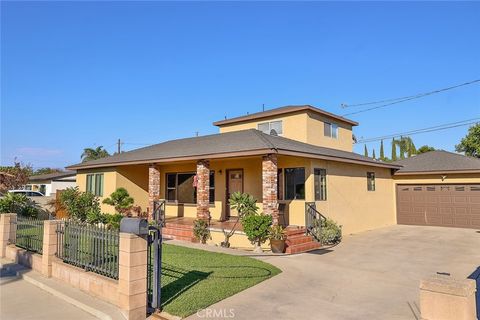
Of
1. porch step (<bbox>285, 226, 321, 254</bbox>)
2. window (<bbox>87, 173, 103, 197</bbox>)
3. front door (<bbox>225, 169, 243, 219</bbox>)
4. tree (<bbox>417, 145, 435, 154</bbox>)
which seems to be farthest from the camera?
tree (<bbox>417, 145, 435, 154</bbox>)

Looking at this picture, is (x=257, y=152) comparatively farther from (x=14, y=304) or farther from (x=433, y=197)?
(x=433, y=197)

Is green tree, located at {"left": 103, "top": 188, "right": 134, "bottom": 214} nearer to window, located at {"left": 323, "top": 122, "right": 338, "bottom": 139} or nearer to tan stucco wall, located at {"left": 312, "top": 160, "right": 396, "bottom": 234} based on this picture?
tan stucco wall, located at {"left": 312, "top": 160, "right": 396, "bottom": 234}

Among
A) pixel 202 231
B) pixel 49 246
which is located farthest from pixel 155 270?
pixel 202 231

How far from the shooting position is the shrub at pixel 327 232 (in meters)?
12.2

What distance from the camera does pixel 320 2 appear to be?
1309cm

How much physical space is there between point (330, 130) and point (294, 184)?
6331 mm

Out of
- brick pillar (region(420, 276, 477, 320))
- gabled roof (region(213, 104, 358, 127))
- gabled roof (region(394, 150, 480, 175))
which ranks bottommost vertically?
brick pillar (region(420, 276, 477, 320))

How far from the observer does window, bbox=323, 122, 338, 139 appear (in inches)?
720

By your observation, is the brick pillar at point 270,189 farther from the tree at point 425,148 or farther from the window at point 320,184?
the tree at point 425,148

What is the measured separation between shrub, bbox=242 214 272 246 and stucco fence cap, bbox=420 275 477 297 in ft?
23.1

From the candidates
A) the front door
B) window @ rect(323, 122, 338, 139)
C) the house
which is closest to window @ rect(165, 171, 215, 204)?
the house

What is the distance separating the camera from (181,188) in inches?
712

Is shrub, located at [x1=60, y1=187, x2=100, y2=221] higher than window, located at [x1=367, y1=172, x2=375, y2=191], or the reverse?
window, located at [x1=367, y1=172, x2=375, y2=191]

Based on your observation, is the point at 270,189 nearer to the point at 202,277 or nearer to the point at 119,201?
the point at 202,277
